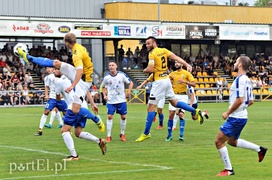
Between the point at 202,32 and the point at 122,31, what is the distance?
798cm

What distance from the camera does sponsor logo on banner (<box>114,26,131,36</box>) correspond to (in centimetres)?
5234

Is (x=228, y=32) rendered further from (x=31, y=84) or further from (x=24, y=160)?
(x=24, y=160)

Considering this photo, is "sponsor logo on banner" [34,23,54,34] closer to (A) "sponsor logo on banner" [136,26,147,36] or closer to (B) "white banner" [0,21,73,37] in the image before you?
(B) "white banner" [0,21,73,37]

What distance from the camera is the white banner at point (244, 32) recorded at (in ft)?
191

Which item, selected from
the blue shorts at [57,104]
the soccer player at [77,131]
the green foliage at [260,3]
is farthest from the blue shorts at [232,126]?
the green foliage at [260,3]

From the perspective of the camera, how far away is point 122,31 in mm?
52594

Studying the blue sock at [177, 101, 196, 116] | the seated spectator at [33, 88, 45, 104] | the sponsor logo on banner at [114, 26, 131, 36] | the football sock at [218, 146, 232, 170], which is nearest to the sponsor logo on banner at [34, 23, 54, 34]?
the seated spectator at [33, 88, 45, 104]

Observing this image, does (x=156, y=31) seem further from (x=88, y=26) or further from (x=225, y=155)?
(x=225, y=155)

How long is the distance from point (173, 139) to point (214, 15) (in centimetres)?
5324

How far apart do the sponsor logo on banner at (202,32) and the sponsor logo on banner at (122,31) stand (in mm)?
5848

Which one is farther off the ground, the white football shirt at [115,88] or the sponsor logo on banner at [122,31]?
the sponsor logo on banner at [122,31]

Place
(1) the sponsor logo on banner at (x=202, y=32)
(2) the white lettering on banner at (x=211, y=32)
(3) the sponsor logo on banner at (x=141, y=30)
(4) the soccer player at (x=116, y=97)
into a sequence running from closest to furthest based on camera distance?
(4) the soccer player at (x=116, y=97), (3) the sponsor logo on banner at (x=141, y=30), (1) the sponsor logo on banner at (x=202, y=32), (2) the white lettering on banner at (x=211, y=32)

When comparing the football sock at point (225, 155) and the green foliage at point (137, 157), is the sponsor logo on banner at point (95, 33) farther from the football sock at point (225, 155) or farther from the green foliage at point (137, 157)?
the football sock at point (225, 155)

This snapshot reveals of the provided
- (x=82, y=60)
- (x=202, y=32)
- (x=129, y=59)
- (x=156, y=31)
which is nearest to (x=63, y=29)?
(x=129, y=59)
